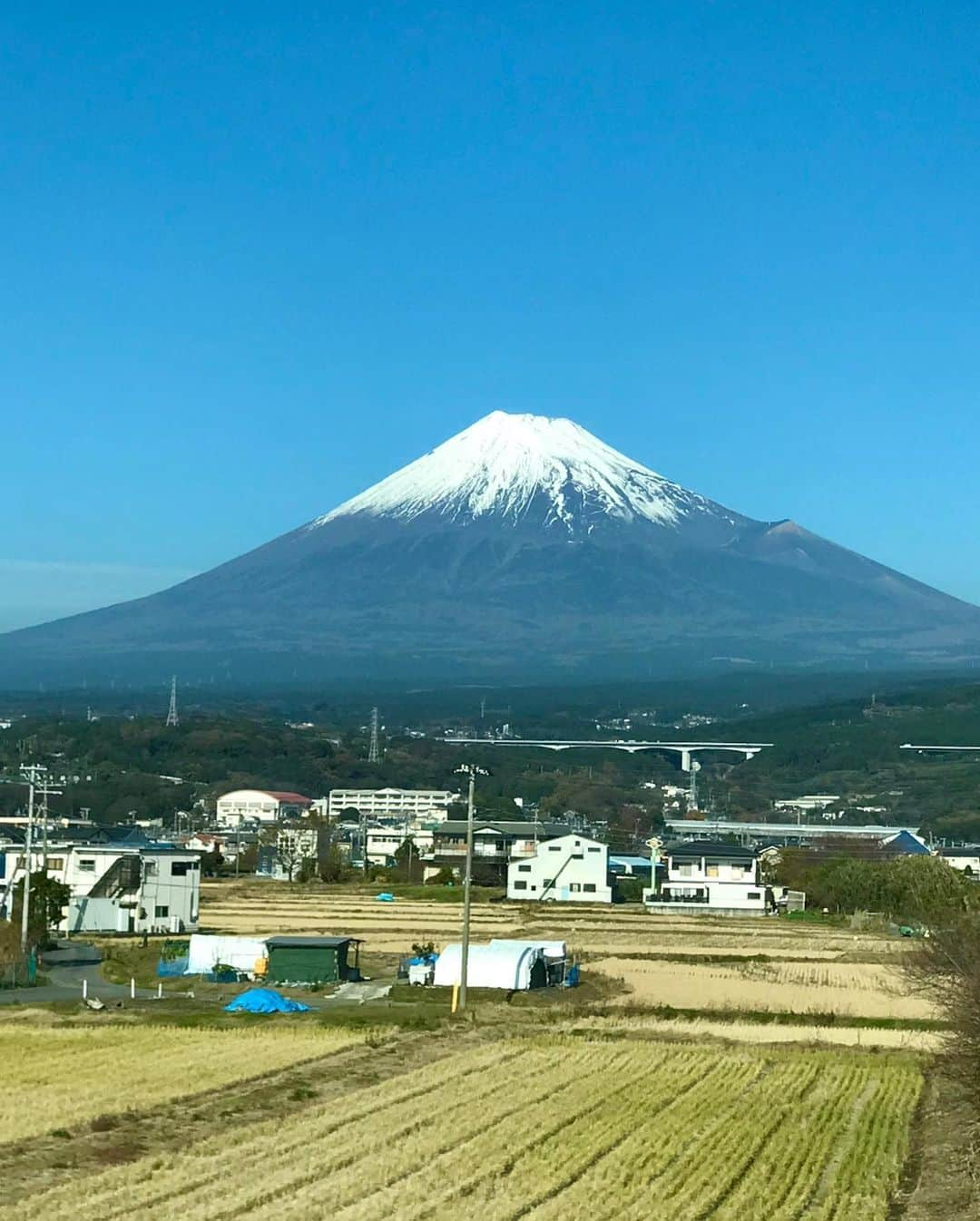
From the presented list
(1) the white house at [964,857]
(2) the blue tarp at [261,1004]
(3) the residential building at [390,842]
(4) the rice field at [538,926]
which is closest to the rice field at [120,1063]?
(2) the blue tarp at [261,1004]

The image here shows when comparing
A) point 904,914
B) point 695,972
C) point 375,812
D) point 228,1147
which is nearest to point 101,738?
point 375,812

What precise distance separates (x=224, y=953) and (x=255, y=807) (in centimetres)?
5328

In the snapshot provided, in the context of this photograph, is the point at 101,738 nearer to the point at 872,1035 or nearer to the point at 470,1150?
the point at 872,1035

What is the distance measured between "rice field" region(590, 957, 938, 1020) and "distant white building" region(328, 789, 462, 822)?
5159 centimetres

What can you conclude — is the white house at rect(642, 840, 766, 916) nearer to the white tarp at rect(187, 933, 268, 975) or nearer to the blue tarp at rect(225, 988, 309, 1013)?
the white tarp at rect(187, 933, 268, 975)

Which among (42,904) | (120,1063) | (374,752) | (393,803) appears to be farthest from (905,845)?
(374,752)

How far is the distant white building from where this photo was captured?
82.0 metres

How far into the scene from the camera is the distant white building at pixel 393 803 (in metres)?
82.0

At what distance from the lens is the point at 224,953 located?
2714 centimetres

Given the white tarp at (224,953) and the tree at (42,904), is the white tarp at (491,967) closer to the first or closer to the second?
the white tarp at (224,953)

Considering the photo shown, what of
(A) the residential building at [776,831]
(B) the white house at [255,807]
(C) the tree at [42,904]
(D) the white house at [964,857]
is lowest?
(C) the tree at [42,904]

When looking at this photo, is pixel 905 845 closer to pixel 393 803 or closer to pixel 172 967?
pixel 393 803

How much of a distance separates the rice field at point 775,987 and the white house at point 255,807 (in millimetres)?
49024

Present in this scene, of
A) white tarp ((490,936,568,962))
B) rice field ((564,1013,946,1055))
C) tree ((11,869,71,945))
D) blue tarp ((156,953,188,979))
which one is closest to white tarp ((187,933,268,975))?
blue tarp ((156,953,188,979))
